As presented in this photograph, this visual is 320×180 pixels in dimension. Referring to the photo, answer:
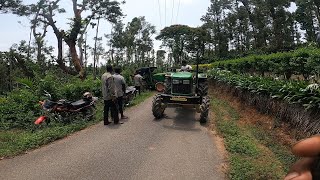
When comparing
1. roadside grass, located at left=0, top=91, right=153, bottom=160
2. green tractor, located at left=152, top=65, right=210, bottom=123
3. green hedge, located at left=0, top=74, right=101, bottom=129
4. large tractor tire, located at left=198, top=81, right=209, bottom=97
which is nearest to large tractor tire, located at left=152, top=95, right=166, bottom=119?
green tractor, located at left=152, top=65, right=210, bottom=123

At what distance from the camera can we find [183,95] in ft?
37.6

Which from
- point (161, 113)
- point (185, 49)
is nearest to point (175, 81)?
point (161, 113)

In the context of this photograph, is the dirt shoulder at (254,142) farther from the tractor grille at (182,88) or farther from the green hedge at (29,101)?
the green hedge at (29,101)

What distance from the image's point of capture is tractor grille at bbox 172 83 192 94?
11648 millimetres

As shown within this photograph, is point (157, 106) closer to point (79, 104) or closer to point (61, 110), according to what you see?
point (79, 104)

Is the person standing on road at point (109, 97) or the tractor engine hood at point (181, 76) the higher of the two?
A: the tractor engine hood at point (181, 76)

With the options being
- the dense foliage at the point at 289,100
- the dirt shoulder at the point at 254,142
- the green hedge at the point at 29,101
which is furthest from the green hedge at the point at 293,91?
the green hedge at the point at 29,101

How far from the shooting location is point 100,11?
33969 mm

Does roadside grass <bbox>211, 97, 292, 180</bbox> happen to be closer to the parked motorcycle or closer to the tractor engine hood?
the tractor engine hood

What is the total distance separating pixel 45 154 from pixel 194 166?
329 cm

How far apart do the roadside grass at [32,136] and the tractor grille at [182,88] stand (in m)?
3.15

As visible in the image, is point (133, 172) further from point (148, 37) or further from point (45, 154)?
point (148, 37)

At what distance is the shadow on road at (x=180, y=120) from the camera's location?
10276mm

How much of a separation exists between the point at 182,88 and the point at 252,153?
15.6 ft
